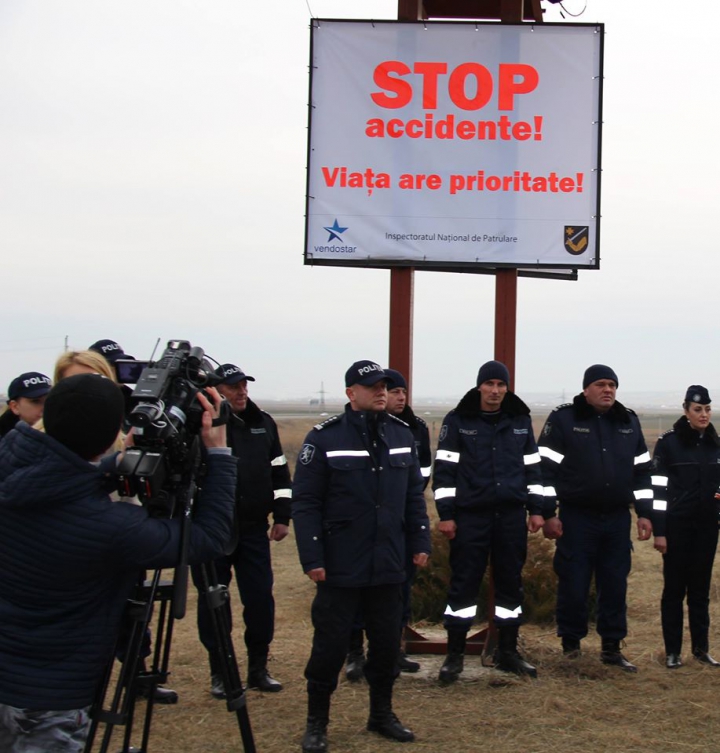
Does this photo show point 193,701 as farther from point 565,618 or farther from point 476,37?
point 476,37

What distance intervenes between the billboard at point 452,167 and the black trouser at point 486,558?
6.74ft

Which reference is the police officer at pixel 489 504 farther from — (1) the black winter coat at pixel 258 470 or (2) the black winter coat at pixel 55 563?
(2) the black winter coat at pixel 55 563

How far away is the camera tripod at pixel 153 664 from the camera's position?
324cm

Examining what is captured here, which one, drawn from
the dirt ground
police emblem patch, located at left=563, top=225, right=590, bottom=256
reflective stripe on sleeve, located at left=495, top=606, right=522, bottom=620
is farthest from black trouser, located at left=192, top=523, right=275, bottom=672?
police emblem patch, located at left=563, top=225, right=590, bottom=256

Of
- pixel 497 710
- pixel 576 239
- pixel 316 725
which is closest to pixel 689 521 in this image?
pixel 497 710

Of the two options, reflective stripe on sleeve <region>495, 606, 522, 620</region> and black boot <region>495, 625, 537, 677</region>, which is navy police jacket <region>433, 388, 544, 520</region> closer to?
reflective stripe on sleeve <region>495, 606, 522, 620</region>

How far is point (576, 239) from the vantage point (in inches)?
294

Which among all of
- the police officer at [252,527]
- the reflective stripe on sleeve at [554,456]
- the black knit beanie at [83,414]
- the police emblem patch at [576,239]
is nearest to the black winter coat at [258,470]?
the police officer at [252,527]

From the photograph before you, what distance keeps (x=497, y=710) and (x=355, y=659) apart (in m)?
1.18

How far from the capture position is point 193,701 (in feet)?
20.0

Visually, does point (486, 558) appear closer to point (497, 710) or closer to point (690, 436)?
point (497, 710)

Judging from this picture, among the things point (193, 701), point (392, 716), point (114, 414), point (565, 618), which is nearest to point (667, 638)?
point (565, 618)

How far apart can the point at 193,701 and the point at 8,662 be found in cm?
337

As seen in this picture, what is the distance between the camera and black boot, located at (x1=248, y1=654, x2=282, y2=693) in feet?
20.5
